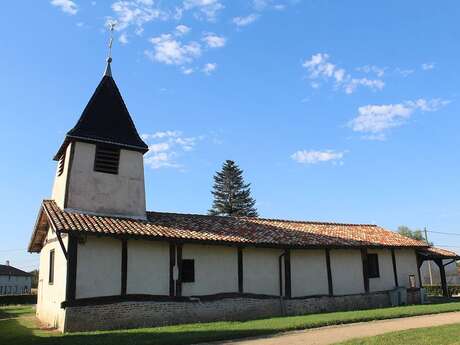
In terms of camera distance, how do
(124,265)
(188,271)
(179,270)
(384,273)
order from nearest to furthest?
(124,265)
(179,270)
(188,271)
(384,273)

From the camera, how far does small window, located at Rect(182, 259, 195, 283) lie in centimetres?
1814

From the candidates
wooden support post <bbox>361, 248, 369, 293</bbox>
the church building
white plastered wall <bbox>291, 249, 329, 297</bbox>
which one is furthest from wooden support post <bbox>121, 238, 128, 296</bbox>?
wooden support post <bbox>361, 248, 369, 293</bbox>

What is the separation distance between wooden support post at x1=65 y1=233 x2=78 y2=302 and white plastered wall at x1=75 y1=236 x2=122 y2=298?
14 cm

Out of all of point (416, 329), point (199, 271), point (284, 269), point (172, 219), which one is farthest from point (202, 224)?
point (416, 329)

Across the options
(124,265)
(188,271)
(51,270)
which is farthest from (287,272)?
(51,270)

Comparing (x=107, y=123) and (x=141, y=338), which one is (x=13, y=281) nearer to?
(x=107, y=123)

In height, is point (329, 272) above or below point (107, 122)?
below

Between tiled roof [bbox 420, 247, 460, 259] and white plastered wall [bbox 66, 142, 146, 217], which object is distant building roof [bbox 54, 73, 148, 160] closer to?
white plastered wall [bbox 66, 142, 146, 217]

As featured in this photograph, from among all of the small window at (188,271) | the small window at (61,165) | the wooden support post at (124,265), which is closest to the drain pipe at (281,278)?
the small window at (188,271)

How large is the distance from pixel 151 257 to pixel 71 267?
311cm

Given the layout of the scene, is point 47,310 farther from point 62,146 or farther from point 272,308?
point 272,308

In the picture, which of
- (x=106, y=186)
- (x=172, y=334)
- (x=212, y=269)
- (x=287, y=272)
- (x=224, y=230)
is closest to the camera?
(x=172, y=334)

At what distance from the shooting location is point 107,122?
20094mm

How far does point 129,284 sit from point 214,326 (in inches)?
144
